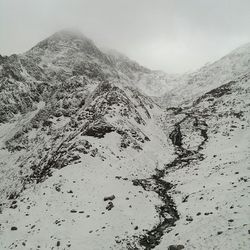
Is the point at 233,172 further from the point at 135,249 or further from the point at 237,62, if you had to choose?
the point at 237,62

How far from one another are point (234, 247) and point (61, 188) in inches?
782

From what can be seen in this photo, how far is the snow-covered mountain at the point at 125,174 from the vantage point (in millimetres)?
26328

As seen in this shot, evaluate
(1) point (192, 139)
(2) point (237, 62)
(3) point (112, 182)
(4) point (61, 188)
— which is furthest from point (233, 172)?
(2) point (237, 62)

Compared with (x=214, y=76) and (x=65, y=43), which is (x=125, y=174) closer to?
(x=214, y=76)

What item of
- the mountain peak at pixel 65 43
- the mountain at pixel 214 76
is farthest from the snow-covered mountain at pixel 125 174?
the mountain peak at pixel 65 43

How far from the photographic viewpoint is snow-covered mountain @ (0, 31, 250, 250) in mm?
26328

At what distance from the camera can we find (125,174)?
39344mm

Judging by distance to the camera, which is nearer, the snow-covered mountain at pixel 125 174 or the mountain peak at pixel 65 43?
the snow-covered mountain at pixel 125 174

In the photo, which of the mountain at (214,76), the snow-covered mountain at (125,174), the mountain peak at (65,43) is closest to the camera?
the snow-covered mountain at (125,174)

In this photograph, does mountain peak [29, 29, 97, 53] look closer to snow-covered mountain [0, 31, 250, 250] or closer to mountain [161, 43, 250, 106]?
mountain [161, 43, 250, 106]

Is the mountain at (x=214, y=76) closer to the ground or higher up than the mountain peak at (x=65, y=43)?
closer to the ground

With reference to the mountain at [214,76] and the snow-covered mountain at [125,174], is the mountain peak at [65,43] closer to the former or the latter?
the mountain at [214,76]

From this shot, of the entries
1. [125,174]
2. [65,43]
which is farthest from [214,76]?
[125,174]

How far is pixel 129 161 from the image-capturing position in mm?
43188
